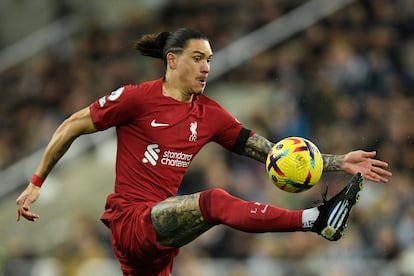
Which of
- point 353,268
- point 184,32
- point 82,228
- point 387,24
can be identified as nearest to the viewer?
point 184,32

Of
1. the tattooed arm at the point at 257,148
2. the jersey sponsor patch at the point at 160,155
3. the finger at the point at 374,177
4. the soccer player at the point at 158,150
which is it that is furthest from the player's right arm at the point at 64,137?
the finger at the point at 374,177

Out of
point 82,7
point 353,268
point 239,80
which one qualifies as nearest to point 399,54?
point 239,80

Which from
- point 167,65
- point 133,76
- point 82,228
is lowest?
point 82,228

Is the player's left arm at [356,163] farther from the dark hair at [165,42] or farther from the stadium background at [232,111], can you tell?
the stadium background at [232,111]

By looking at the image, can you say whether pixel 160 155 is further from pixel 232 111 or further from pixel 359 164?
pixel 232 111

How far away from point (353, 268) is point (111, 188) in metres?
4.29

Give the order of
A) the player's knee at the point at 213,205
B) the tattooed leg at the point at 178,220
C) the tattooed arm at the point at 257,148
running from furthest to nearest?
the tattooed arm at the point at 257,148 → the tattooed leg at the point at 178,220 → the player's knee at the point at 213,205

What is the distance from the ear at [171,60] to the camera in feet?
27.0

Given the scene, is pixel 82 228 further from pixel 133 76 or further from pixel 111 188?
pixel 133 76

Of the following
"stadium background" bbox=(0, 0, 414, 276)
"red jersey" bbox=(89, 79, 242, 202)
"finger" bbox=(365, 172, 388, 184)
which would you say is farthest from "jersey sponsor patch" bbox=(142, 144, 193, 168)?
"stadium background" bbox=(0, 0, 414, 276)

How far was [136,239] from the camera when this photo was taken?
784cm

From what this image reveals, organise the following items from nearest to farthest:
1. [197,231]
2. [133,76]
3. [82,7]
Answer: [197,231], [133,76], [82,7]

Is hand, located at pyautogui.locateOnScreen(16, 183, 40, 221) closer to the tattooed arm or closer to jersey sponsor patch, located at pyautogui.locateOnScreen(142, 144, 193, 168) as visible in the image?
jersey sponsor patch, located at pyautogui.locateOnScreen(142, 144, 193, 168)

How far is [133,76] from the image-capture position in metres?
15.6
